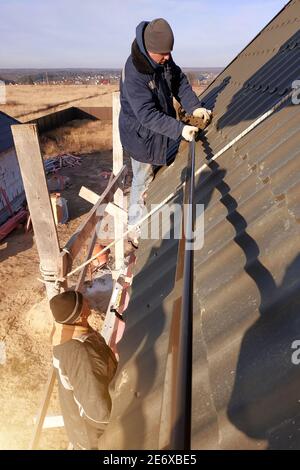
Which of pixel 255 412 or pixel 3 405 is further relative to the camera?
pixel 3 405

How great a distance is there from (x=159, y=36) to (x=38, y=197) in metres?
2.14

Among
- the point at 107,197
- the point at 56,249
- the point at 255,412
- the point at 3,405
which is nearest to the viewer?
the point at 255,412

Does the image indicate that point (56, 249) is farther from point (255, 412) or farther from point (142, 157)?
point (255, 412)

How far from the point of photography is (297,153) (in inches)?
102

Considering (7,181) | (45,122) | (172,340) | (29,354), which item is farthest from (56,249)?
(45,122)

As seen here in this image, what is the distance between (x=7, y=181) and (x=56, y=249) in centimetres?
1412

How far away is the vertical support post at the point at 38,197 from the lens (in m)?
3.03

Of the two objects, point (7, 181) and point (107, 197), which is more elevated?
point (107, 197)

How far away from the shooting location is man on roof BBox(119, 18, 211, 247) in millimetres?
3717

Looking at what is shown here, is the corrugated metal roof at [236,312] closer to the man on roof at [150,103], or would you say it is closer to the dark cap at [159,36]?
the man on roof at [150,103]

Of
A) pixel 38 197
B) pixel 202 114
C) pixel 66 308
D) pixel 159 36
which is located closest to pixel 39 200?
pixel 38 197

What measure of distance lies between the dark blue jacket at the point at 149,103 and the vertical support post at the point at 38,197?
1.34 metres

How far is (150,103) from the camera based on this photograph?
3889 mm

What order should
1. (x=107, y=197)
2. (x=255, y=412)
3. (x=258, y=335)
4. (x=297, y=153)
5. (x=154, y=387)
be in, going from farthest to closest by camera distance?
1. (x=107, y=197)
2. (x=297, y=153)
3. (x=154, y=387)
4. (x=258, y=335)
5. (x=255, y=412)
